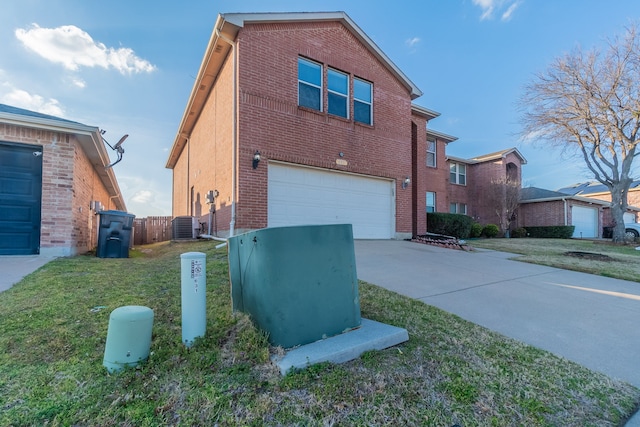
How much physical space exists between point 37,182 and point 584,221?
31146 millimetres

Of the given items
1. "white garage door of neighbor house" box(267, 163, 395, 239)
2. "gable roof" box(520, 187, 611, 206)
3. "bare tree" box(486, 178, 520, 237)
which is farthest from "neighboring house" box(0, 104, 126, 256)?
"gable roof" box(520, 187, 611, 206)

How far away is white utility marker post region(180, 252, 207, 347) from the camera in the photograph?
2539mm

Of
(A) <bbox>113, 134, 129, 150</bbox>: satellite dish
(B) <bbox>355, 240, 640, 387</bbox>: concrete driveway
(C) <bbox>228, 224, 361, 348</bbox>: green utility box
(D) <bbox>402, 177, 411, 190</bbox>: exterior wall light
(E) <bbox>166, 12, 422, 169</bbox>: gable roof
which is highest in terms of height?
(E) <bbox>166, 12, 422, 169</bbox>: gable roof

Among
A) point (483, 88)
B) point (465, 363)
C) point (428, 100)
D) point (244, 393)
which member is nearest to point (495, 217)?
point (483, 88)

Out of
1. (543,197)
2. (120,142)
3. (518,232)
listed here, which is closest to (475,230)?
(518,232)

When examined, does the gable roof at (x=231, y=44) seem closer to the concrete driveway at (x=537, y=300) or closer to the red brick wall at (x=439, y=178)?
the red brick wall at (x=439, y=178)

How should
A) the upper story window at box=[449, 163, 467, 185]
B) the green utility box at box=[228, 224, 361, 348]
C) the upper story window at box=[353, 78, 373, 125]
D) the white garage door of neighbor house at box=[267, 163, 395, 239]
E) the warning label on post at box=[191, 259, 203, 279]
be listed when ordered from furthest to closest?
the upper story window at box=[449, 163, 467, 185] → the upper story window at box=[353, 78, 373, 125] → the white garage door of neighbor house at box=[267, 163, 395, 239] → the warning label on post at box=[191, 259, 203, 279] → the green utility box at box=[228, 224, 361, 348]

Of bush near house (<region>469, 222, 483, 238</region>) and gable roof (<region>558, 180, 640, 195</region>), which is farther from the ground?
gable roof (<region>558, 180, 640, 195</region>)

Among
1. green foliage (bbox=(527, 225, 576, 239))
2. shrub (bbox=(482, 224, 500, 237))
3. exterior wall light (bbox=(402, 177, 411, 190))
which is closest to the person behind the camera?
exterior wall light (bbox=(402, 177, 411, 190))

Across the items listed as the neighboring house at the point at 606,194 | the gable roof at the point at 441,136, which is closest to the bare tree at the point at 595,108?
the gable roof at the point at 441,136

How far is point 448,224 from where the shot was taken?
14812 millimetres

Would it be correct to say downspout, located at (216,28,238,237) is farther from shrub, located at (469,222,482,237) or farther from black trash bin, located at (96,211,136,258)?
shrub, located at (469,222,482,237)

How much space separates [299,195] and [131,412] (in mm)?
7587

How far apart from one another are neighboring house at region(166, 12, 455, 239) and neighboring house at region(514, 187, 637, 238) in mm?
15514
